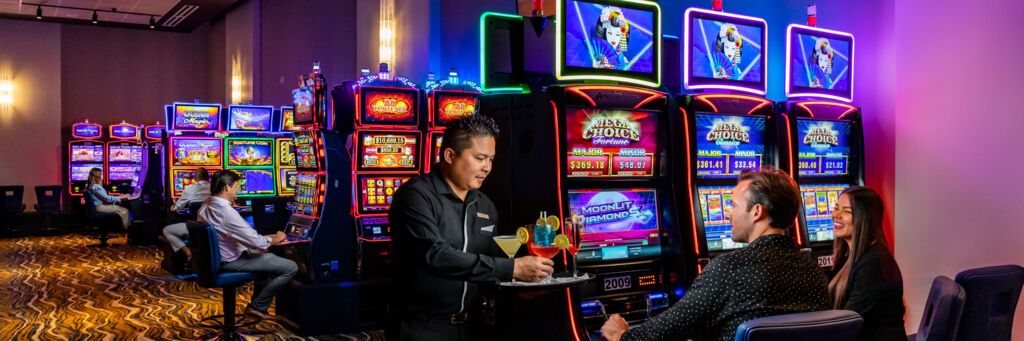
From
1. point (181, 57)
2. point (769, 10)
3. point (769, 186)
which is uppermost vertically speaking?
point (181, 57)

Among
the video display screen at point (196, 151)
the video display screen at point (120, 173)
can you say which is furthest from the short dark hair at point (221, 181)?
the video display screen at point (120, 173)

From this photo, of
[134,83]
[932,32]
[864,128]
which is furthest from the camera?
[134,83]

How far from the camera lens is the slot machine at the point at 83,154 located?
1314 cm

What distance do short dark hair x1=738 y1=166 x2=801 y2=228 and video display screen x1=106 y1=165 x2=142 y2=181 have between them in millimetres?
13433

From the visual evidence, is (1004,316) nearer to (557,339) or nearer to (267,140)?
(557,339)

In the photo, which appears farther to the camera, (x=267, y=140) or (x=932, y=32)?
(x=267, y=140)

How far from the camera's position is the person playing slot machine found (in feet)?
7.84

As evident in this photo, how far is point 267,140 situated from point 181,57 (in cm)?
733

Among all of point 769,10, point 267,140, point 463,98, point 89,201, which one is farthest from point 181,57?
point 769,10

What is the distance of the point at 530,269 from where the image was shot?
2439mm

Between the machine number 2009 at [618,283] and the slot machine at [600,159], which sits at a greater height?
the slot machine at [600,159]

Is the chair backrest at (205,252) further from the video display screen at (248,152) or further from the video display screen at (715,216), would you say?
the video display screen at (248,152)

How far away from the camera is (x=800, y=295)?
6.21 ft

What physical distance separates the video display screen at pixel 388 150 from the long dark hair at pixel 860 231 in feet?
12.0
